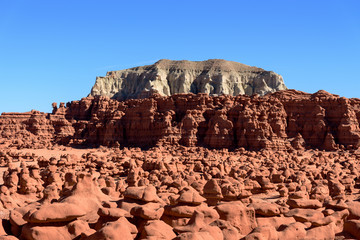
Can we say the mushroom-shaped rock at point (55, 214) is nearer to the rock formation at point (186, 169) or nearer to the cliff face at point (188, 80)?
the rock formation at point (186, 169)

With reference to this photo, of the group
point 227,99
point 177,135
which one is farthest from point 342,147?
point 177,135

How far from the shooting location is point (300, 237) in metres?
7.26

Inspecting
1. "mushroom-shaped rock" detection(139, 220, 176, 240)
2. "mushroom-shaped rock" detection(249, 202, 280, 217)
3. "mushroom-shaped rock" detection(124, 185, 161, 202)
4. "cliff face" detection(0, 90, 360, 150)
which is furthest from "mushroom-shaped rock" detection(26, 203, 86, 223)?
"cliff face" detection(0, 90, 360, 150)

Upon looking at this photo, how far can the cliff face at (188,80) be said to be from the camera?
76625 mm

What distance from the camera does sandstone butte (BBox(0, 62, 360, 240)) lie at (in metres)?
7.35

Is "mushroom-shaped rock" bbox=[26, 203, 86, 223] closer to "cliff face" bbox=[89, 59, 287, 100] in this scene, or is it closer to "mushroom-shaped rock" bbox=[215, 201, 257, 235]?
"mushroom-shaped rock" bbox=[215, 201, 257, 235]

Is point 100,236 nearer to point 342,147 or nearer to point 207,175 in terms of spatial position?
point 207,175

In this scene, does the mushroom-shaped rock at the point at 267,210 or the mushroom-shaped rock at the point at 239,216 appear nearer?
the mushroom-shaped rock at the point at 239,216

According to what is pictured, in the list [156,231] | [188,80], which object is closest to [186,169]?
[156,231]

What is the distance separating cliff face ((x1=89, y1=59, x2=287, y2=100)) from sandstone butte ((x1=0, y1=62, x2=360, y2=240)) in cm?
1382

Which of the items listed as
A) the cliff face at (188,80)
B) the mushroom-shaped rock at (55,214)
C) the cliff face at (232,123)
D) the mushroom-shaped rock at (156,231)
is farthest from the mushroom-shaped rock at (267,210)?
the cliff face at (188,80)

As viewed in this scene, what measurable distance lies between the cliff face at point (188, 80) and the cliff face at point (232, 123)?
23.0 m

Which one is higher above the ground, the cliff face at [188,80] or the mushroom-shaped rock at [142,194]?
the cliff face at [188,80]

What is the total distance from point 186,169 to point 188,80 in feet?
191
